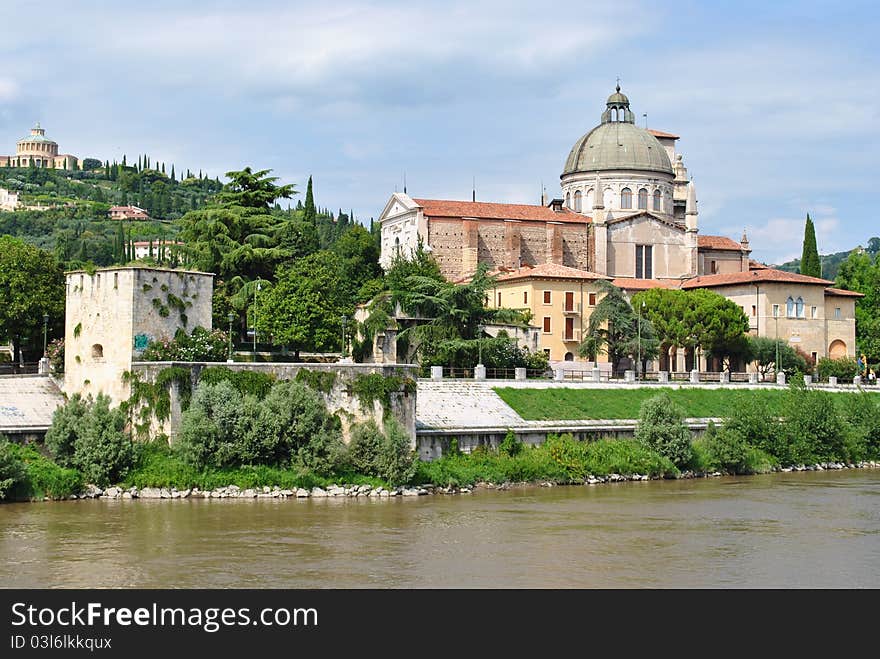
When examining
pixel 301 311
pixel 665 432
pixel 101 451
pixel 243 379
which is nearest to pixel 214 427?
pixel 243 379

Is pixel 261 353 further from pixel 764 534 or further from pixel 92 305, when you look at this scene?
pixel 764 534

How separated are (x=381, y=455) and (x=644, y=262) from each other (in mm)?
46751

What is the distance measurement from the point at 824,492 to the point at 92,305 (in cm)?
2253

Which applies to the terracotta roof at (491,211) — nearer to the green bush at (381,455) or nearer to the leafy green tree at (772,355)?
the leafy green tree at (772,355)

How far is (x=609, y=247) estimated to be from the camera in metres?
75.6

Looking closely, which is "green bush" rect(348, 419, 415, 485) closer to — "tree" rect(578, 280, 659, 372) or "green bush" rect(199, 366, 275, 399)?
"green bush" rect(199, 366, 275, 399)

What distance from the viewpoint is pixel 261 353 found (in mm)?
48094

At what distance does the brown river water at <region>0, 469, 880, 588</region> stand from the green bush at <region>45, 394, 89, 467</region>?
6.86 ft

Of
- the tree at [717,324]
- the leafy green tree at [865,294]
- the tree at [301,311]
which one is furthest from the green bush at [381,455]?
the leafy green tree at [865,294]

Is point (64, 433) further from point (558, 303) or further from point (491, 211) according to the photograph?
point (491, 211)

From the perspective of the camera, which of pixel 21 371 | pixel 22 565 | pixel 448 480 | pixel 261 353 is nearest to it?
pixel 22 565
